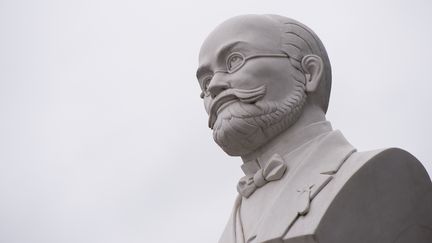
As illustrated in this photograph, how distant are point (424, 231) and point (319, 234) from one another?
3.96 ft

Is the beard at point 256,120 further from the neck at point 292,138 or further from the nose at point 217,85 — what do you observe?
the nose at point 217,85

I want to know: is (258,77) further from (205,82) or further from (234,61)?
(205,82)

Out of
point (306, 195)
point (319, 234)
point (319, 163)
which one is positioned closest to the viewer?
point (319, 234)

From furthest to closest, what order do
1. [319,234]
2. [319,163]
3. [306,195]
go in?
[319,163] < [306,195] < [319,234]

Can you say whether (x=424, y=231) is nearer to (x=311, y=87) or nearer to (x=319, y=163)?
(x=319, y=163)

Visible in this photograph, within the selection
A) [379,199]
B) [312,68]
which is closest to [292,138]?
[312,68]

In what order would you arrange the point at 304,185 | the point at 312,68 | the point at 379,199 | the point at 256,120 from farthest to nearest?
the point at 312,68 → the point at 256,120 → the point at 304,185 → the point at 379,199

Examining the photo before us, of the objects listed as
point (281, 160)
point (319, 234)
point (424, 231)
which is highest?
point (281, 160)

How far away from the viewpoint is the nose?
5676 mm

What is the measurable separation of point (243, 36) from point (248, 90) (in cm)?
56

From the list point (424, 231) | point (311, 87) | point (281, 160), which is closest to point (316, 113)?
point (311, 87)

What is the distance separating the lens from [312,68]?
5828 millimetres

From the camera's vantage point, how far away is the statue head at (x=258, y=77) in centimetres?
554

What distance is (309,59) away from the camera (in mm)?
5816
